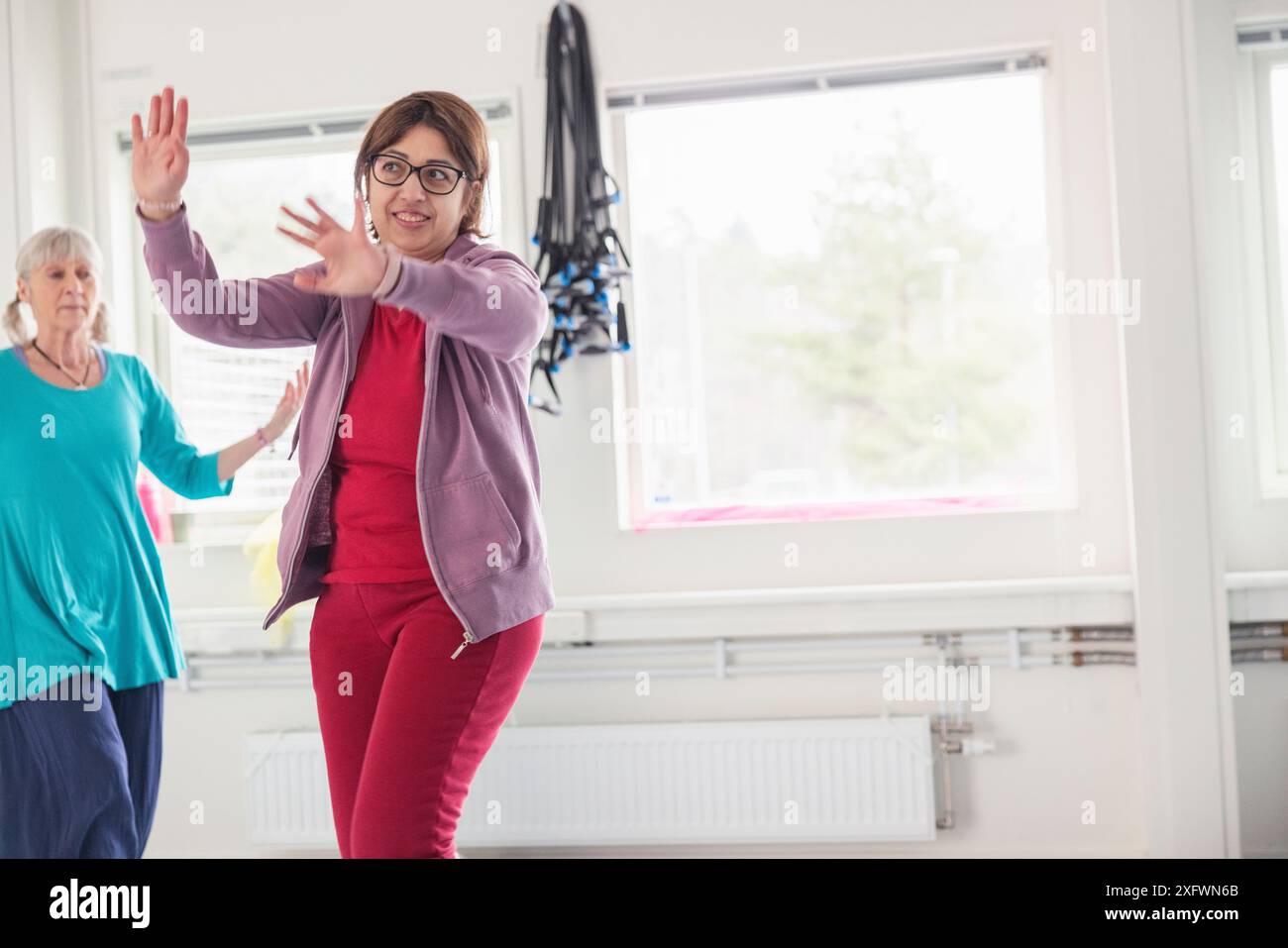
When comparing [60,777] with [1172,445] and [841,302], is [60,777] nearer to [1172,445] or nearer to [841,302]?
[841,302]

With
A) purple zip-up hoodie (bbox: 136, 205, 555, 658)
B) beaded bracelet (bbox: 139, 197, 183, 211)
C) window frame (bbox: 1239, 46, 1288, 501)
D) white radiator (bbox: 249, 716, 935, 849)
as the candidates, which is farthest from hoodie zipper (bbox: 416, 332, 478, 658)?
window frame (bbox: 1239, 46, 1288, 501)

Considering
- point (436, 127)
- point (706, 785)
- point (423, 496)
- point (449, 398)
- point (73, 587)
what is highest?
point (436, 127)

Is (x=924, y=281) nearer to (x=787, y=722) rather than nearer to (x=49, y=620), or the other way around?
(x=787, y=722)

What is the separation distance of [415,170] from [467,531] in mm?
480

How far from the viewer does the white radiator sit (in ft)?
8.89

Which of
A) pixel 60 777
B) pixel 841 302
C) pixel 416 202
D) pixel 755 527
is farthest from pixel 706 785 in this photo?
pixel 416 202

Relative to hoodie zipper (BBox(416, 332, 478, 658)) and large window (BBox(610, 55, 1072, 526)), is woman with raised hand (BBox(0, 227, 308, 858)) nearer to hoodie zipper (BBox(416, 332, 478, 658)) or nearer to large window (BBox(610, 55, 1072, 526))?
hoodie zipper (BBox(416, 332, 478, 658))

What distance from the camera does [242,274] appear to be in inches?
129

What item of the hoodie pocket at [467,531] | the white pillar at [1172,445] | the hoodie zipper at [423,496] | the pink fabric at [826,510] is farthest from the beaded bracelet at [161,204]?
the white pillar at [1172,445]

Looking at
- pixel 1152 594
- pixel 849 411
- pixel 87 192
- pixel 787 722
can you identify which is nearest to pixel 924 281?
pixel 849 411

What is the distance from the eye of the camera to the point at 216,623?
2.98 meters

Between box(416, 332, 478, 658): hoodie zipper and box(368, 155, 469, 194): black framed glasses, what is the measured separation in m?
0.22
